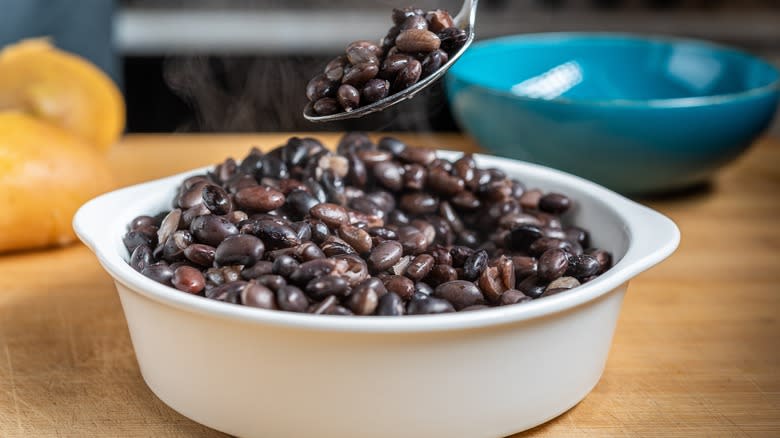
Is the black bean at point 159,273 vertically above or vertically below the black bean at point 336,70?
below

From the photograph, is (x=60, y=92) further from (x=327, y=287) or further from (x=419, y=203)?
(x=327, y=287)

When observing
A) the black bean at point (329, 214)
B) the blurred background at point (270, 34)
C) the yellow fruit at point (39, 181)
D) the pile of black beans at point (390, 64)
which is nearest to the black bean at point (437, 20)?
the pile of black beans at point (390, 64)

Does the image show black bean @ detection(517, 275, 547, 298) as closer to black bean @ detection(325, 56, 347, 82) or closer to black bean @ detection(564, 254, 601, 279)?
black bean @ detection(564, 254, 601, 279)

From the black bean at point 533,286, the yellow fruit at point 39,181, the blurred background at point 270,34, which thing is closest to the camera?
the black bean at point 533,286

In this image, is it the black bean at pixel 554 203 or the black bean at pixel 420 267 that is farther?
the black bean at pixel 554 203

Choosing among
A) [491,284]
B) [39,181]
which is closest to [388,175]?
[491,284]

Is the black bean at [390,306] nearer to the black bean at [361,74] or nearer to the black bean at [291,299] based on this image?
the black bean at [291,299]
